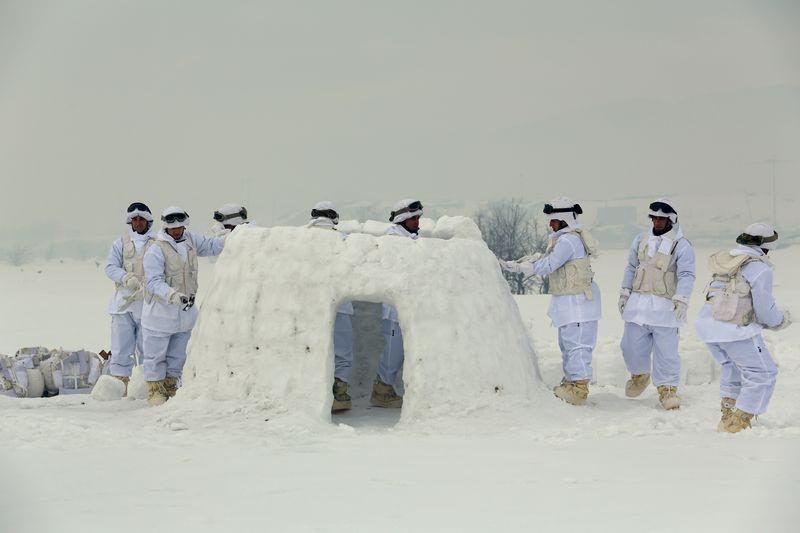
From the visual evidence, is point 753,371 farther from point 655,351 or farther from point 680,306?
point 655,351

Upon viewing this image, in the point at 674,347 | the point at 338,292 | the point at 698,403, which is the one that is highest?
the point at 338,292

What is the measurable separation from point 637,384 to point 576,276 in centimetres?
141

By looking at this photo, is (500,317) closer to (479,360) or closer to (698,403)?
(479,360)

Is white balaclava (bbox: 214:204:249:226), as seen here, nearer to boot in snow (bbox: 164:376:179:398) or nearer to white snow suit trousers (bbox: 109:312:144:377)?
white snow suit trousers (bbox: 109:312:144:377)

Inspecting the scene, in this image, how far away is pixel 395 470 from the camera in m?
6.98

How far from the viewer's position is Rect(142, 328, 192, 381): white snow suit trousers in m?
9.97

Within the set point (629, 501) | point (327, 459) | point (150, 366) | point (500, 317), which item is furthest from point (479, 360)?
point (150, 366)

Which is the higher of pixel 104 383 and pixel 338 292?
pixel 338 292

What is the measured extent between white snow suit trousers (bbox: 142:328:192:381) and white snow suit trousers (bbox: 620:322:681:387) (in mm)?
4485

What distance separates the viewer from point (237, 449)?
7750 mm

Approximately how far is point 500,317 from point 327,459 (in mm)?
2448

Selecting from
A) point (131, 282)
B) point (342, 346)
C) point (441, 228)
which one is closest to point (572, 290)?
point (441, 228)

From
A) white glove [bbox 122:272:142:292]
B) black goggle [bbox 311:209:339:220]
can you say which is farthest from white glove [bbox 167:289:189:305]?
black goggle [bbox 311:209:339:220]

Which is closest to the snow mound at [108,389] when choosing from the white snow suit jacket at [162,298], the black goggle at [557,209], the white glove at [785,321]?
the white snow suit jacket at [162,298]
